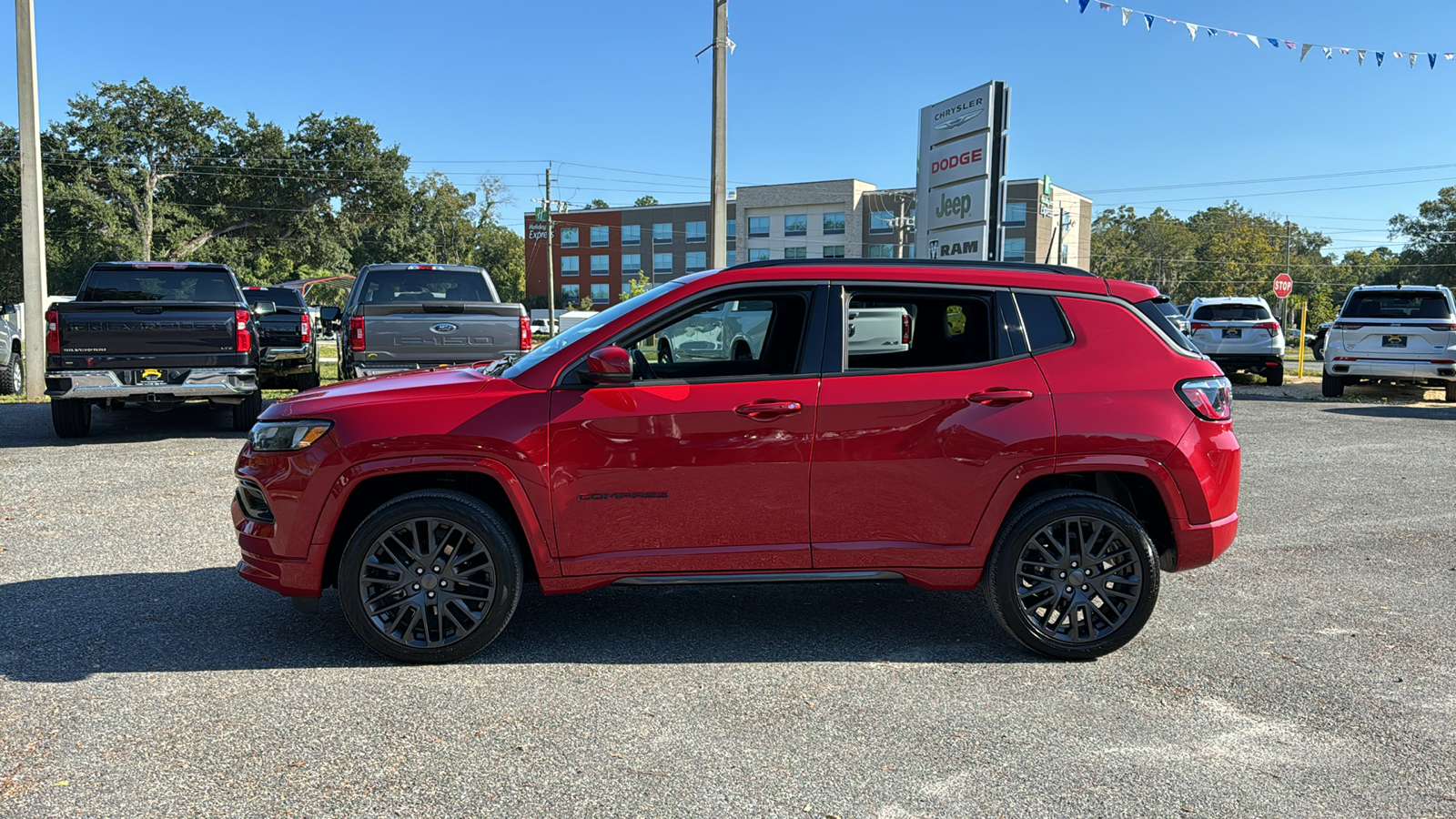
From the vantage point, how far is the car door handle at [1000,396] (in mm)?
4465

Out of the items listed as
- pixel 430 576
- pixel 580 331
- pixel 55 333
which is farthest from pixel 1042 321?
pixel 55 333

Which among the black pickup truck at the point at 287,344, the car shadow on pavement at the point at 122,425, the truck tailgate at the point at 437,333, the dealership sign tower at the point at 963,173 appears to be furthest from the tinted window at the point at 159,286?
the dealership sign tower at the point at 963,173

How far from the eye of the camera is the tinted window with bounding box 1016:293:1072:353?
4.61 m

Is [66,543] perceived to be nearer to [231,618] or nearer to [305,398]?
[231,618]

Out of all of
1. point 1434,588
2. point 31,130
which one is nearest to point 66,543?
point 1434,588

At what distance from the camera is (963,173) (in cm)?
1683

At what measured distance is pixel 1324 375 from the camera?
1756 cm

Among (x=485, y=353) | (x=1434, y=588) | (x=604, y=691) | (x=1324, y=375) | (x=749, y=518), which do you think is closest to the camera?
(x=604, y=691)

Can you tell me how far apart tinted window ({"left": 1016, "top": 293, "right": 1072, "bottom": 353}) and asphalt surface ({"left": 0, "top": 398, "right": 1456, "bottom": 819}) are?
4.72ft

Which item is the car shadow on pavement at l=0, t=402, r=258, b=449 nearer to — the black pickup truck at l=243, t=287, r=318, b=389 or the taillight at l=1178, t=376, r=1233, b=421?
the black pickup truck at l=243, t=287, r=318, b=389

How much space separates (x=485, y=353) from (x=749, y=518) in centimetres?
731

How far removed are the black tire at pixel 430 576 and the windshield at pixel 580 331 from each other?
65 cm

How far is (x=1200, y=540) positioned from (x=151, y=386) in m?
10.2

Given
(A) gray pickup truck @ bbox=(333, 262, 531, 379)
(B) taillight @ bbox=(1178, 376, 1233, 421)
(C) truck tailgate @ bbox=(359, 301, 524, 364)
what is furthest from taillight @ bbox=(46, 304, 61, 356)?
(B) taillight @ bbox=(1178, 376, 1233, 421)
